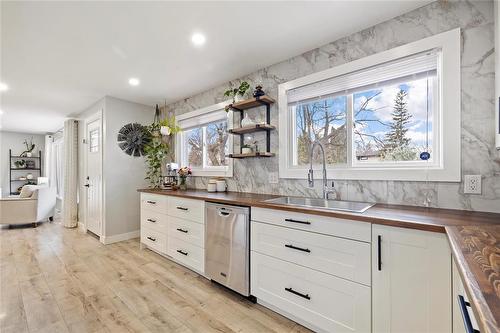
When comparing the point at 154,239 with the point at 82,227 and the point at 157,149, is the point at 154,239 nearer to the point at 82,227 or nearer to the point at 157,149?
the point at 157,149

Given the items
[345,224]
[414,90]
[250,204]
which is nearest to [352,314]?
[345,224]

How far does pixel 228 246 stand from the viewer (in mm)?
2123

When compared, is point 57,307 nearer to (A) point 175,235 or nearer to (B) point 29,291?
(B) point 29,291

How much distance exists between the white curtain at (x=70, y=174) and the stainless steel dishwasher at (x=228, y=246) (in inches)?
156

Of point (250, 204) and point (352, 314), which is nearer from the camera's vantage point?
point (352, 314)

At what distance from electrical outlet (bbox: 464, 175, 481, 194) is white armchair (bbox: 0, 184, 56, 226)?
657cm

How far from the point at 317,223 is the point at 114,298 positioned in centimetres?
193

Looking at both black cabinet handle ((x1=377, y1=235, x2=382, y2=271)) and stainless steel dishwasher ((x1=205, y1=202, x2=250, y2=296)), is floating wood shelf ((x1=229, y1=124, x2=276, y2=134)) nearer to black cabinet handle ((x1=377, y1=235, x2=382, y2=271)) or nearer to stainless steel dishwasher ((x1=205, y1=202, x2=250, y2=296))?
stainless steel dishwasher ((x1=205, y1=202, x2=250, y2=296))

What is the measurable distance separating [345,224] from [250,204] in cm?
77

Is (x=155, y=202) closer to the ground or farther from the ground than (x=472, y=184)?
closer to the ground

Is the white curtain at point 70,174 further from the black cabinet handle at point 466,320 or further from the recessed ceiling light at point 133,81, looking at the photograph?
the black cabinet handle at point 466,320

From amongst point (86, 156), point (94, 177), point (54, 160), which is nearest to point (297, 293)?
point (94, 177)

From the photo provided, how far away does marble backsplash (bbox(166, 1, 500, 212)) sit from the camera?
56.8 inches

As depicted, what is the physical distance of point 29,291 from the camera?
7.22 ft
